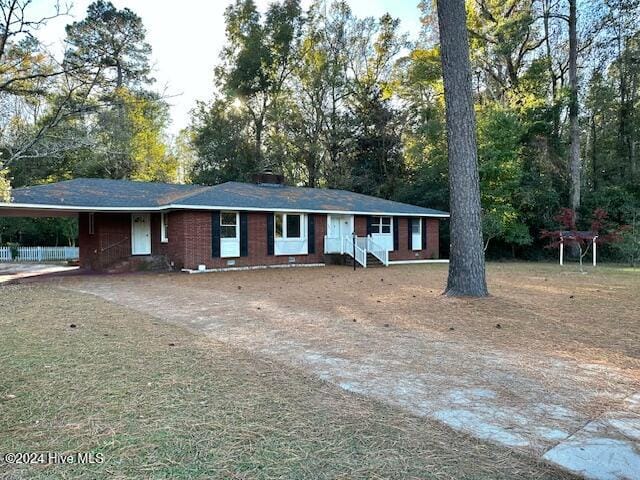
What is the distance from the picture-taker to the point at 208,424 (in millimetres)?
2959

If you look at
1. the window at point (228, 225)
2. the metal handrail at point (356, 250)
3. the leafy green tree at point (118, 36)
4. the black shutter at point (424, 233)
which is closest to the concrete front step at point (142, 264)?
the window at point (228, 225)

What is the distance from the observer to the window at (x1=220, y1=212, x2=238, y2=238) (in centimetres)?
1605

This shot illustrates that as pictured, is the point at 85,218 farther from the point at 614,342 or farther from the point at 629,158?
the point at 629,158

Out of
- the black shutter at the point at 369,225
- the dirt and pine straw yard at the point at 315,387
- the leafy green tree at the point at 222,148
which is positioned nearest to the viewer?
the dirt and pine straw yard at the point at 315,387

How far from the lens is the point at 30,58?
10.7m

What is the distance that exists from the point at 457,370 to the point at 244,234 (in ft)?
42.9

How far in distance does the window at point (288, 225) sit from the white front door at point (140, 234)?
5263mm

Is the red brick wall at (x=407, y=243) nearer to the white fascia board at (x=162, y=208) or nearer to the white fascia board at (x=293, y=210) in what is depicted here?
the white fascia board at (x=293, y=210)

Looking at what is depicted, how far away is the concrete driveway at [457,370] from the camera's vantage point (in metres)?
2.83

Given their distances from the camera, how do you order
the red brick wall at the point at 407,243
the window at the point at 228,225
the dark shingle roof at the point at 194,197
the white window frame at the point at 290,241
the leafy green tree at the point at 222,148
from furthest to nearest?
the leafy green tree at the point at 222,148 < the red brick wall at the point at 407,243 < the white window frame at the point at 290,241 < the window at the point at 228,225 < the dark shingle roof at the point at 194,197

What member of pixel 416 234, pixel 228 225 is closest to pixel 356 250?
pixel 416 234

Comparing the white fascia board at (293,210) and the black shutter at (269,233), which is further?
the black shutter at (269,233)

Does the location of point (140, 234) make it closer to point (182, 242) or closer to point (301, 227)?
point (182, 242)

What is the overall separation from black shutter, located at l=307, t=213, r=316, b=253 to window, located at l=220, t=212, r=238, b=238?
3428 millimetres
